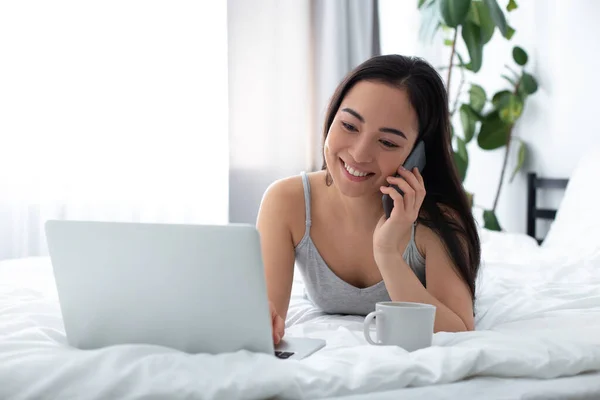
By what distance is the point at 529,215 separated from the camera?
3.40m

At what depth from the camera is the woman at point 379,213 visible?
4.42 ft

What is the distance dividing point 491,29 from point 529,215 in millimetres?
865

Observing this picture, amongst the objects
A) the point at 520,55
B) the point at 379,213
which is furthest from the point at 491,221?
the point at 379,213

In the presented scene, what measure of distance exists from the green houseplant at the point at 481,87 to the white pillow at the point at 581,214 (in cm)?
64

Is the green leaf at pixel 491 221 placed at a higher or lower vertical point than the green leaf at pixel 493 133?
lower

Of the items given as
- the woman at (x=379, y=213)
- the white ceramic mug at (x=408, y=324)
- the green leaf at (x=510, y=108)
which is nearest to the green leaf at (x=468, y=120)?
the green leaf at (x=510, y=108)

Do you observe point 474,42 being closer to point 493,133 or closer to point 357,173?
point 493,133

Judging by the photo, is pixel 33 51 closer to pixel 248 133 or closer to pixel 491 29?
pixel 248 133

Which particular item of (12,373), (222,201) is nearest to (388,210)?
(12,373)

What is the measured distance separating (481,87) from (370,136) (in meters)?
2.43

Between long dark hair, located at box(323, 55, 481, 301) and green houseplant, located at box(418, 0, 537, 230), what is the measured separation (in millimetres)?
1877

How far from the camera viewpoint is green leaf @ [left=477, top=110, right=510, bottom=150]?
354 cm

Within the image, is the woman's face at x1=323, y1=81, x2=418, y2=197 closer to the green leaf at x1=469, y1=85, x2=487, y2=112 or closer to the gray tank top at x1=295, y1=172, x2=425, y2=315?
the gray tank top at x1=295, y1=172, x2=425, y2=315

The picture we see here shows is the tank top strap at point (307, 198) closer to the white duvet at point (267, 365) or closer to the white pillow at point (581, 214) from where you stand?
the white duvet at point (267, 365)
